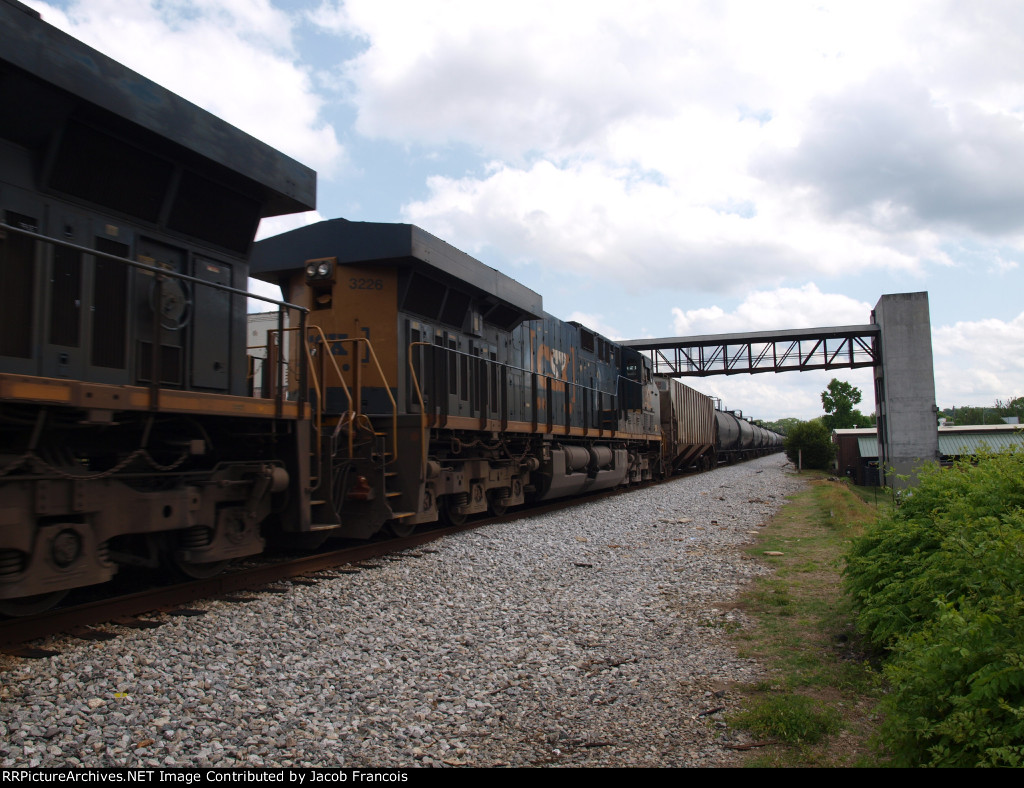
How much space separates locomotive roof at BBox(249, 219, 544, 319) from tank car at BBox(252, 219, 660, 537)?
0.06 feet

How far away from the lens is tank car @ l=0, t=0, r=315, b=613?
4.11 m

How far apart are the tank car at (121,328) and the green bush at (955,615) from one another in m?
4.47

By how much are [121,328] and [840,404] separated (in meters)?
81.1

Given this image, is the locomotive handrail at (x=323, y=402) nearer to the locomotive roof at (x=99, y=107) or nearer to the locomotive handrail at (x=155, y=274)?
the locomotive handrail at (x=155, y=274)

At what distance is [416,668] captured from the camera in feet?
13.2

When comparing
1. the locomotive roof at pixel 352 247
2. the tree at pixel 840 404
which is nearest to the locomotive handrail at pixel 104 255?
the locomotive roof at pixel 352 247

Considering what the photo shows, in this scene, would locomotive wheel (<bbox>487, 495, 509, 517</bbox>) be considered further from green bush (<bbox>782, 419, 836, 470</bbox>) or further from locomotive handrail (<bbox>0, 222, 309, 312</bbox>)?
green bush (<bbox>782, 419, 836, 470</bbox>)

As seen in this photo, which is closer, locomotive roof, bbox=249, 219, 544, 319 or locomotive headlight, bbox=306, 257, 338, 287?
locomotive headlight, bbox=306, 257, 338, 287

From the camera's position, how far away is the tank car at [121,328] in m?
4.11

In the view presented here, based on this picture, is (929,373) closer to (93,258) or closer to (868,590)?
(868,590)

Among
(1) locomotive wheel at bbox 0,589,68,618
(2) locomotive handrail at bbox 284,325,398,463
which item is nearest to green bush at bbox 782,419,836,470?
(2) locomotive handrail at bbox 284,325,398,463

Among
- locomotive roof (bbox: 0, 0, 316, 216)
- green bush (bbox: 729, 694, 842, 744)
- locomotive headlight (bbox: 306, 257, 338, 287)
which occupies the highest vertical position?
locomotive roof (bbox: 0, 0, 316, 216)
